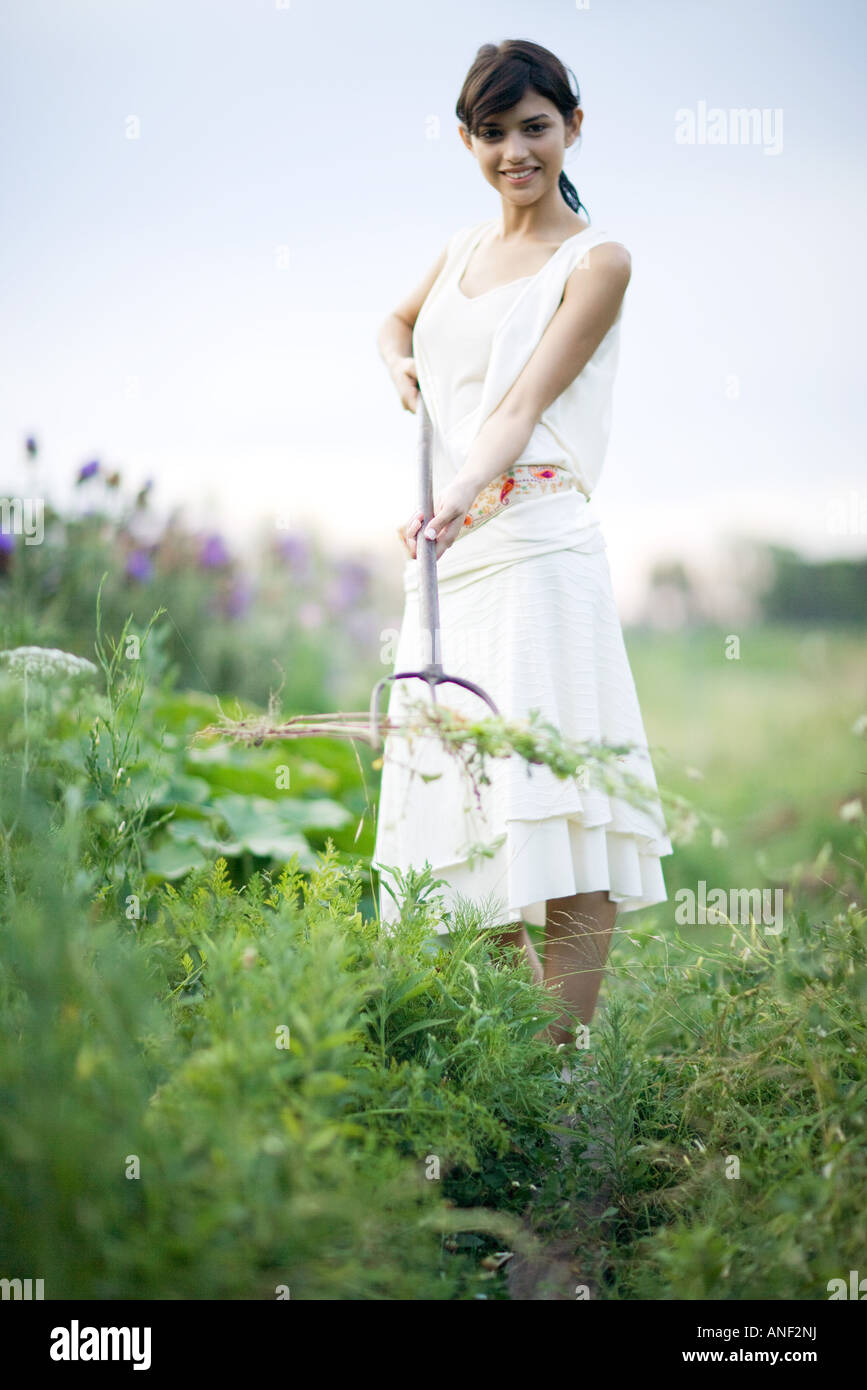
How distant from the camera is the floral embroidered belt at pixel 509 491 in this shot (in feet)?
6.84

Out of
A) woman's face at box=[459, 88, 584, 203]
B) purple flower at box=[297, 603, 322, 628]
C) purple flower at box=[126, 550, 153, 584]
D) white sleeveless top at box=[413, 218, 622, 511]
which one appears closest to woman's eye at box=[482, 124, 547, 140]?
woman's face at box=[459, 88, 584, 203]

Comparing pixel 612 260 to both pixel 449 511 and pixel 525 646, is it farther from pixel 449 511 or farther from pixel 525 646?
pixel 525 646

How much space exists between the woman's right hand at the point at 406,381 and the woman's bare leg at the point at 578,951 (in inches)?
42.2

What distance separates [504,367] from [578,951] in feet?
3.66

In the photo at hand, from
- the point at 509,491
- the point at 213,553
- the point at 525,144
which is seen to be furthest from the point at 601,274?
the point at 213,553

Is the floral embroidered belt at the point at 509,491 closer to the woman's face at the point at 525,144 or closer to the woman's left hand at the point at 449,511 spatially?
the woman's left hand at the point at 449,511

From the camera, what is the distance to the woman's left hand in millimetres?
1862

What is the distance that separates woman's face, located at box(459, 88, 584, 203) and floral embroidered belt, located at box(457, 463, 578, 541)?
0.54 metres

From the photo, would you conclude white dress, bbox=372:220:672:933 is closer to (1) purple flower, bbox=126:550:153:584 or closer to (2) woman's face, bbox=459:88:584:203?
(2) woman's face, bbox=459:88:584:203

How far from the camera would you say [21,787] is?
1.79 m

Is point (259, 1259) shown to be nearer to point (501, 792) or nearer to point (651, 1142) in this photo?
point (651, 1142)

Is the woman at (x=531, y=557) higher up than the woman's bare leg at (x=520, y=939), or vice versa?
the woman at (x=531, y=557)

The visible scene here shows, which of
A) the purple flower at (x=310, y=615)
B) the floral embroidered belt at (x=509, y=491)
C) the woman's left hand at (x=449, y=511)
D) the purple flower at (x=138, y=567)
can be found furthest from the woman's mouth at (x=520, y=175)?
the purple flower at (x=310, y=615)

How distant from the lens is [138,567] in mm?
3930
